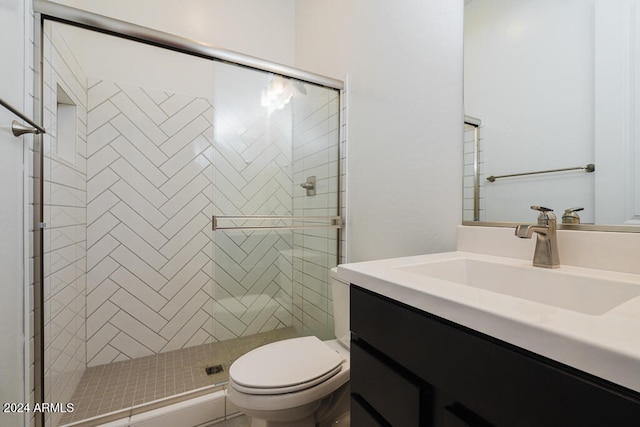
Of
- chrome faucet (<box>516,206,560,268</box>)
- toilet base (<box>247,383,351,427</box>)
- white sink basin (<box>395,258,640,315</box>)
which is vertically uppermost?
A: chrome faucet (<box>516,206,560,268</box>)

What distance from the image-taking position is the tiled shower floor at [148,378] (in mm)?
1419

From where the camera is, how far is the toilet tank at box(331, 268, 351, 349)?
128cm

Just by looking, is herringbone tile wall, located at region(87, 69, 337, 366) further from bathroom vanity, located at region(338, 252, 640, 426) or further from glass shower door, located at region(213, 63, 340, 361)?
bathroom vanity, located at region(338, 252, 640, 426)

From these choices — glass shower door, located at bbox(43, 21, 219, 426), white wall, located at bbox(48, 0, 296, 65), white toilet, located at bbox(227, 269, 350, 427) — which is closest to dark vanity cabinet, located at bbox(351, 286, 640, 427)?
white toilet, located at bbox(227, 269, 350, 427)

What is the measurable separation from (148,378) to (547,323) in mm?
2016

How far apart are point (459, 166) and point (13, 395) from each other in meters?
1.72

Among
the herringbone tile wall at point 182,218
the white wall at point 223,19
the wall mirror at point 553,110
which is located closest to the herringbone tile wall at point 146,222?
the herringbone tile wall at point 182,218

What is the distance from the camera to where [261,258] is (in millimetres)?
1588

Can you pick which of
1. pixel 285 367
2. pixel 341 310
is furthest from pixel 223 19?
pixel 285 367

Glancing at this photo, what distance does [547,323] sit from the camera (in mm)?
372

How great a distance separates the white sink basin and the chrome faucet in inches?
1.4

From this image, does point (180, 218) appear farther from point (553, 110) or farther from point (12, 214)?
point (553, 110)

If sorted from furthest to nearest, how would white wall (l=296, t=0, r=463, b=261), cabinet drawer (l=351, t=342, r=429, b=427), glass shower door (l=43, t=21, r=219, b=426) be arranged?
glass shower door (l=43, t=21, r=219, b=426) < white wall (l=296, t=0, r=463, b=261) < cabinet drawer (l=351, t=342, r=429, b=427)

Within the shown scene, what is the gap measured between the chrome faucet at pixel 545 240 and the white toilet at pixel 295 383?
721mm
